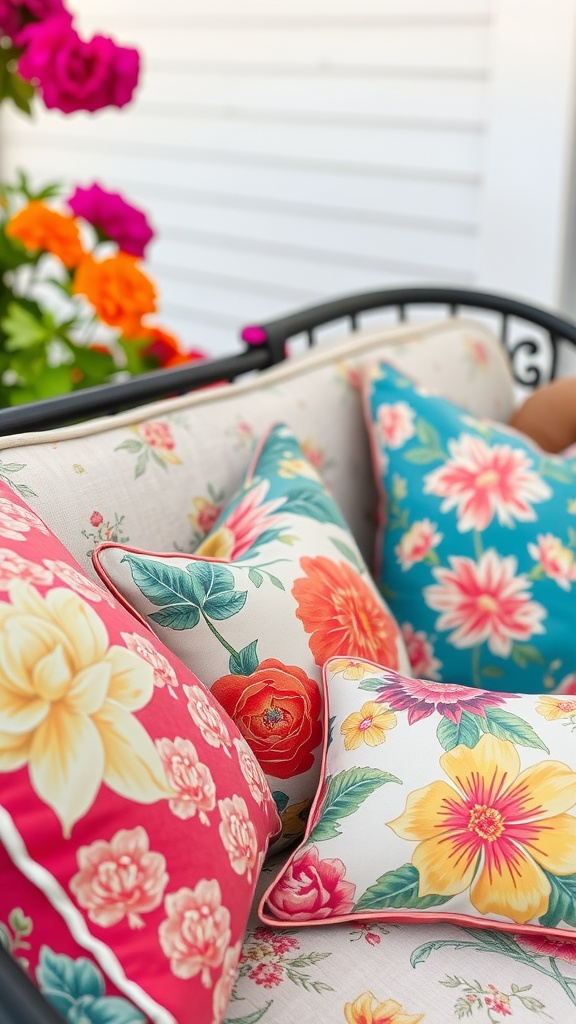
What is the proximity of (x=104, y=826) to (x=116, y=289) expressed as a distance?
806 millimetres

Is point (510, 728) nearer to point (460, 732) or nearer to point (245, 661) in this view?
point (460, 732)

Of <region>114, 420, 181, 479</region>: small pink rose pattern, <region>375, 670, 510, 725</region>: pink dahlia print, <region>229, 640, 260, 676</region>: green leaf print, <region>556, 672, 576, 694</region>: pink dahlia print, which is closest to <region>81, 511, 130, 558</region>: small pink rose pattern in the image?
<region>114, 420, 181, 479</region>: small pink rose pattern

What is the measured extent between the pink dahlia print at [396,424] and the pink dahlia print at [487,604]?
146mm

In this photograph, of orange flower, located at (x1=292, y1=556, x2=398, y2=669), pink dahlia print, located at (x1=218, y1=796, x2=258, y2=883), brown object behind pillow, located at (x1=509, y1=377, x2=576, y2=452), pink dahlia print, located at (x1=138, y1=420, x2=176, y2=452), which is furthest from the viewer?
brown object behind pillow, located at (x1=509, y1=377, x2=576, y2=452)

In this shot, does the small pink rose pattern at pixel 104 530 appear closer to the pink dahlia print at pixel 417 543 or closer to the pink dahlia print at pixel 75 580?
the pink dahlia print at pixel 75 580

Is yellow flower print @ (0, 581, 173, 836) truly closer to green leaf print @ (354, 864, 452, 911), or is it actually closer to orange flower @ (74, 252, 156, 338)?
green leaf print @ (354, 864, 452, 911)

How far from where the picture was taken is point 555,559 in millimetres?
1013

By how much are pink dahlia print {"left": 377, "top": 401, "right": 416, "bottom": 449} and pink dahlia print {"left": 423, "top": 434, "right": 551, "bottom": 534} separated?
5 cm

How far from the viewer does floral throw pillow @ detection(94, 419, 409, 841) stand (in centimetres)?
75

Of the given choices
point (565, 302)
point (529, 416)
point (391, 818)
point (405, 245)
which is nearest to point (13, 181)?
point (405, 245)

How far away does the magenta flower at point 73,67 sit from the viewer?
44.5 inches

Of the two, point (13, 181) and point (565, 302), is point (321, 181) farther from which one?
point (13, 181)

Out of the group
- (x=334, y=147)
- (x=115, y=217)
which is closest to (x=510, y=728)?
(x=115, y=217)

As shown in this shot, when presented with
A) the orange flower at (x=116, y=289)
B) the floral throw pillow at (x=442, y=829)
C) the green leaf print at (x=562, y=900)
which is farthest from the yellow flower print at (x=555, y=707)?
the orange flower at (x=116, y=289)
